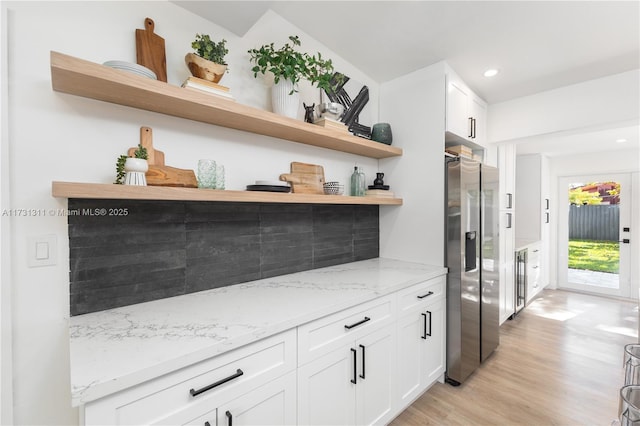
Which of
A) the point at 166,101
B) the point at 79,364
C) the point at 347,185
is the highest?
the point at 166,101

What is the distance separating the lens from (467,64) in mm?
2264

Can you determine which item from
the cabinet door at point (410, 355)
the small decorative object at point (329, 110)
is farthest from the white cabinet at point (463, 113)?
the cabinet door at point (410, 355)

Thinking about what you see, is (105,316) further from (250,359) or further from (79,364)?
(250,359)

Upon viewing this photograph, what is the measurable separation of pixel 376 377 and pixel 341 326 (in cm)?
48

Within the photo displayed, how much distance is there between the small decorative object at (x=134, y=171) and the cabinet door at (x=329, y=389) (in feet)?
3.41

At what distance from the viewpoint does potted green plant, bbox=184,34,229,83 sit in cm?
139

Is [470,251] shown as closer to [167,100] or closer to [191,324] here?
[191,324]

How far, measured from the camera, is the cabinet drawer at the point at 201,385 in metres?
0.79

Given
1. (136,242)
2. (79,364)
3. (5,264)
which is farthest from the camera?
(136,242)

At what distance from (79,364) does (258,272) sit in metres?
1.01

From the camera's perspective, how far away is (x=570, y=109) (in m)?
2.48

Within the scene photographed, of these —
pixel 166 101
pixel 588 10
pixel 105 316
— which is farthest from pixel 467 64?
pixel 105 316

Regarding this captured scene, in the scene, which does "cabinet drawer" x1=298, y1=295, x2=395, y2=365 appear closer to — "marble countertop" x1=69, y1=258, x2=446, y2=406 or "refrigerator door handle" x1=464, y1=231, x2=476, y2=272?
"marble countertop" x1=69, y1=258, x2=446, y2=406

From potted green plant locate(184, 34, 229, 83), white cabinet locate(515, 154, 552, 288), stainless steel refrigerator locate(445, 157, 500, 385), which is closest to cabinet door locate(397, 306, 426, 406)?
stainless steel refrigerator locate(445, 157, 500, 385)
